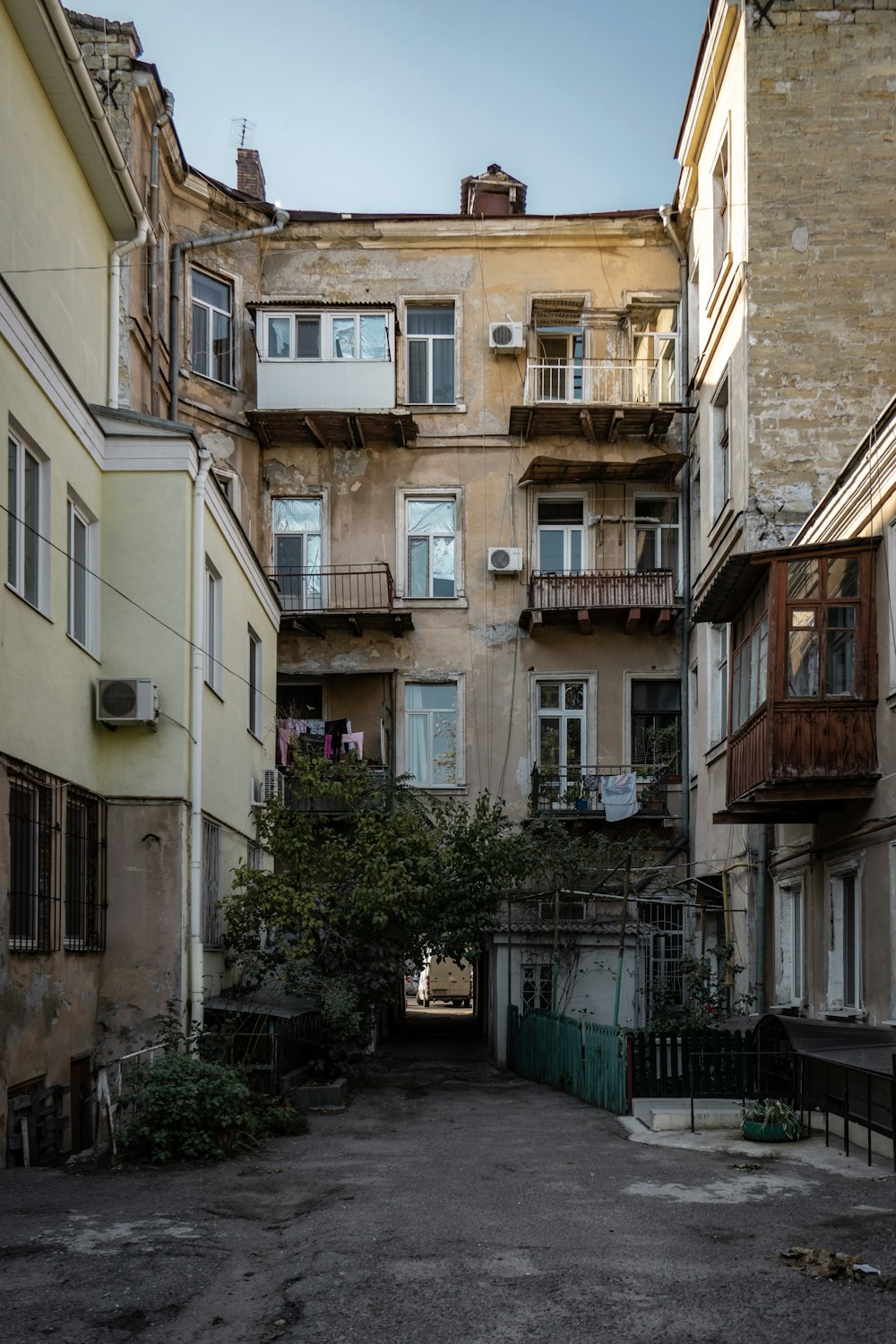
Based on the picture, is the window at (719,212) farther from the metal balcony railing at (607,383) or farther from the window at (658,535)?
the window at (658,535)

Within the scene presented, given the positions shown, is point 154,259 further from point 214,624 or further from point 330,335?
point 214,624

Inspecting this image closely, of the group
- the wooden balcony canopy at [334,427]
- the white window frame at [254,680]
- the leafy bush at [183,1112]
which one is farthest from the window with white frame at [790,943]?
the wooden balcony canopy at [334,427]

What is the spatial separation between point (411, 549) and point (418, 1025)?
11.8 metres

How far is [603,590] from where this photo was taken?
87.2 ft

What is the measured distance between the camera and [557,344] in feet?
93.8

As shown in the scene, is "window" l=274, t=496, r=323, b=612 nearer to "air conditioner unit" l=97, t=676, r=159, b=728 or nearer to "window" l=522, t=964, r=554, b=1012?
"window" l=522, t=964, r=554, b=1012

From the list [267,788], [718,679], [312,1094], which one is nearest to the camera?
[312,1094]

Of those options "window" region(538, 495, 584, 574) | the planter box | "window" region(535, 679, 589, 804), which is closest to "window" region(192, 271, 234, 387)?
"window" region(538, 495, 584, 574)

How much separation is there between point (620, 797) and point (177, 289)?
12.1 meters

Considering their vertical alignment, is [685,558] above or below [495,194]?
below

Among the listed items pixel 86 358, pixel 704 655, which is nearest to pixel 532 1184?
pixel 86 358

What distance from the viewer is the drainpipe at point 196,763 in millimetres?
14516

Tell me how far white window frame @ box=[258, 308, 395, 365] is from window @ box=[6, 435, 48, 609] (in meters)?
14.6

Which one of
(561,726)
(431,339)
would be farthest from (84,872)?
(431,339)
